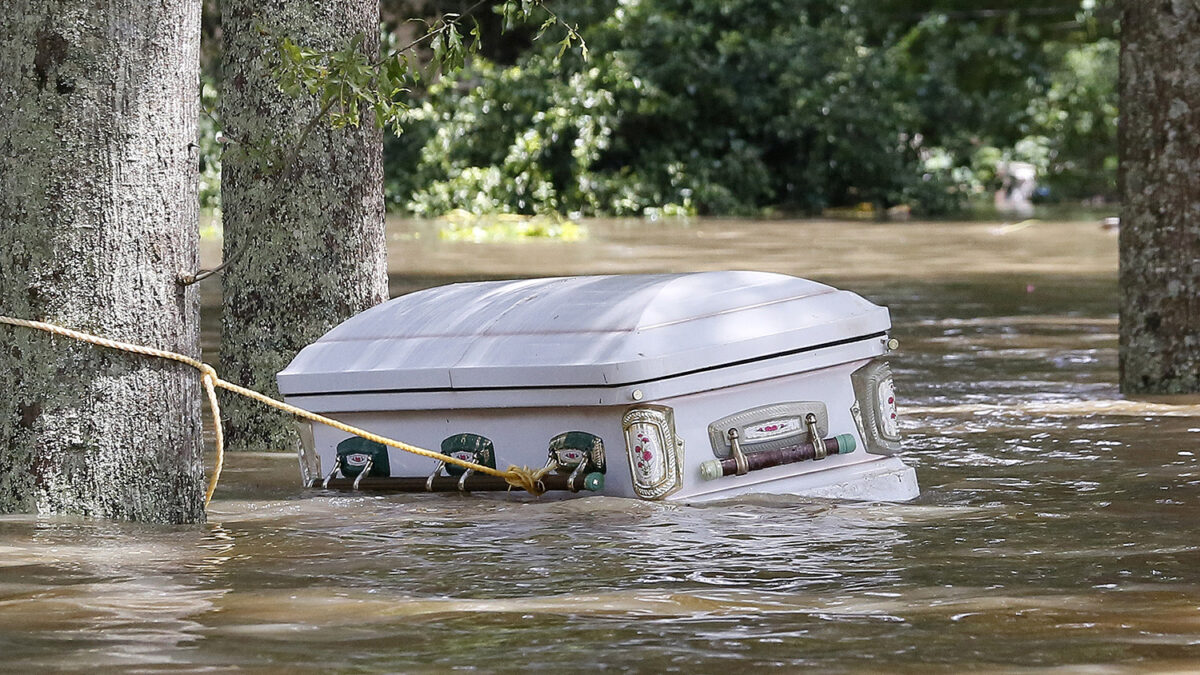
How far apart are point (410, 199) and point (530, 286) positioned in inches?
882

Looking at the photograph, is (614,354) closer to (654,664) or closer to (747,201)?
(654,664)

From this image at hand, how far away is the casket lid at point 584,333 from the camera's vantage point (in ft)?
19.7

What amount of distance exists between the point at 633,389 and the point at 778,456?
630 millimetres

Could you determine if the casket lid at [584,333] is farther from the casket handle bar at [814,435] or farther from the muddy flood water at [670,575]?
the muddy flood water at [670,575]

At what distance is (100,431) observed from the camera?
5652 millimetres

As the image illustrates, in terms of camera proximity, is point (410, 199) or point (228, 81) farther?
point (410, 199)

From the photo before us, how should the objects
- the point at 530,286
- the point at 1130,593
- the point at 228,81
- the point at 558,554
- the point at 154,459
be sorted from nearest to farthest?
the point at 1130,593, the point at 558,554, the point at 154,459, the point at 530,286, the point at 228,81

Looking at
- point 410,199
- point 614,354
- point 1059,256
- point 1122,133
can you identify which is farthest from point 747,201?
point 614,354

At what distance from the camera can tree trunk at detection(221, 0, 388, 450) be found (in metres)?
7.75

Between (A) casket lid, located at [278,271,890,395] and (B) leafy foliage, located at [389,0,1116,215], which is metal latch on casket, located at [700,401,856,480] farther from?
(B) leafy foliage, located at [389,0,1116,215]

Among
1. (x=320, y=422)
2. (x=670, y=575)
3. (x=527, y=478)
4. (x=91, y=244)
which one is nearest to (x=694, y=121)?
(x=320, y=422)

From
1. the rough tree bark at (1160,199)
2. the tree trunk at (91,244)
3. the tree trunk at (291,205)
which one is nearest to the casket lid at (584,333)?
the tree trunk at (91,244)

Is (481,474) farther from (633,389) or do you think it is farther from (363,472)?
(633,389)

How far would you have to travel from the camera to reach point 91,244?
561 cm
